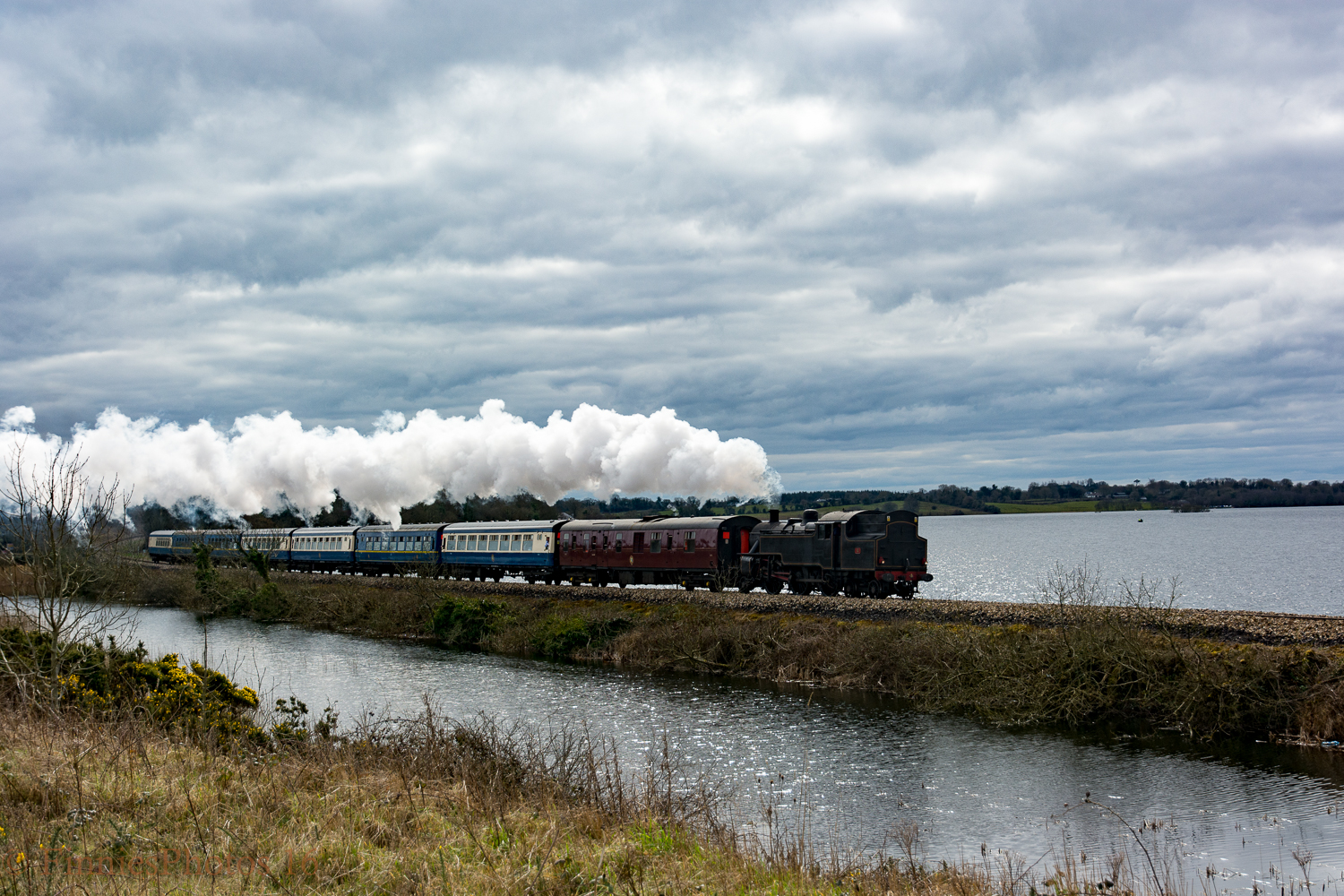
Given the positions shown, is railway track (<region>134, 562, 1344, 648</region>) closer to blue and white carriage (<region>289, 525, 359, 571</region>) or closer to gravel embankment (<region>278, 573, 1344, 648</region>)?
gravel embankment (<region>278, 573, 1344, 648</region>)

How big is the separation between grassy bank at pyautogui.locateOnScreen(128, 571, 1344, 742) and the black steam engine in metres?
6.55

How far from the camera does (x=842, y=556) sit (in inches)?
1633

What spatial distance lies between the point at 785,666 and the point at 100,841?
25621 mm

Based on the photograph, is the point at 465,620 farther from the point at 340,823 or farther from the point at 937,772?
the point at 340,823

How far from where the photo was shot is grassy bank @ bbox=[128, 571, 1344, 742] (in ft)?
73.1

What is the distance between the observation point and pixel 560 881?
29.1 feet

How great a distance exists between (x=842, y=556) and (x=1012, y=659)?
15.5 m

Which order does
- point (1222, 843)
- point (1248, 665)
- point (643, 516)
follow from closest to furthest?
point (1222, 843)
point (1248, 665)
point (643, 516)

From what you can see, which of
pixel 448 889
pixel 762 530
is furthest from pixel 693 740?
pixel 762 530

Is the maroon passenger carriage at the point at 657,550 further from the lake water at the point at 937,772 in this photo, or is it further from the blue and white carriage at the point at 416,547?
the lake water at the point at 937,772

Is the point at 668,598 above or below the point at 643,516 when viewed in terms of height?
below

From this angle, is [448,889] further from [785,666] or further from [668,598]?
[668,598]

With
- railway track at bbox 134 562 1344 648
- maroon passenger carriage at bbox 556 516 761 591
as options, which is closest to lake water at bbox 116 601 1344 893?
railway track at bbox 134 562 1344 648

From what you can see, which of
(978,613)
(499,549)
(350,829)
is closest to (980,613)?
(978,613)
